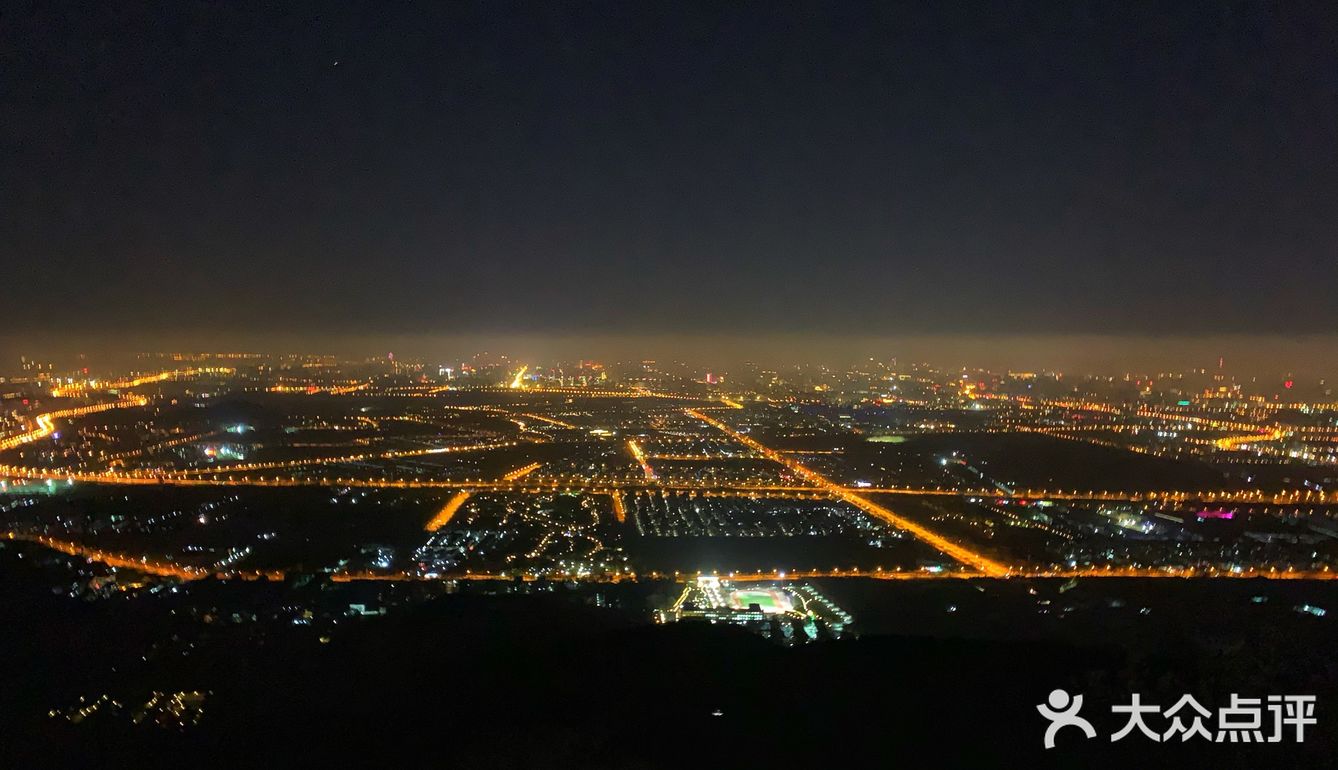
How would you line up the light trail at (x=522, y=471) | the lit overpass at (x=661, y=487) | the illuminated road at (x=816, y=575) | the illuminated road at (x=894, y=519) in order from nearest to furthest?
the illuminated road at (x=816, y=575) < the illuminated road at (x=894, y=519) < the lit overpass at (x=661, y=487) < the light trail at (x=522, y=471)

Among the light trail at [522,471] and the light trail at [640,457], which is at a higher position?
the light trail at [640,457]

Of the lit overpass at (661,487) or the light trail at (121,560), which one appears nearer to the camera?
the light trail at (121,560)

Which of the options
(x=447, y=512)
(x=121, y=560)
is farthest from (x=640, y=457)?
(x=121, y=560)

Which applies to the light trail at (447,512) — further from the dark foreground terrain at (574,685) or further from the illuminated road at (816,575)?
the dark foreground terrain at (574,685)

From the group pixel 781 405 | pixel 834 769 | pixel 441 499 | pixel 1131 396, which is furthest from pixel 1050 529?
pixel 1131 396

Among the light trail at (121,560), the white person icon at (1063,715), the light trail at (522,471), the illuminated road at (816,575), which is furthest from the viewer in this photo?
the light trail at (522,471)

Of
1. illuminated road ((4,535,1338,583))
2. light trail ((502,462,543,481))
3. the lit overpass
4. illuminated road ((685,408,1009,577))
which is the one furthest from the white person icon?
light trail ((502,462,543,481))

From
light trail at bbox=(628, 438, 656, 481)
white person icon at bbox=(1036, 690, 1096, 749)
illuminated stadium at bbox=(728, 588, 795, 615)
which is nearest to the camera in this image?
white person icon at bbox=(1036, 690, 1096, 749)

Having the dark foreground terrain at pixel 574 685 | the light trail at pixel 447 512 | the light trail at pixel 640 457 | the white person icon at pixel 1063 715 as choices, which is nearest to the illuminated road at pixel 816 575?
the dark foreground terrain at pixel 574 685

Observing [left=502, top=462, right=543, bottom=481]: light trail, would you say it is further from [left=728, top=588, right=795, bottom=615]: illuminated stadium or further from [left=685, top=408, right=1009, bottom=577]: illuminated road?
[left=728, top=588, right=795, bottom=615]: illuminated stadium
